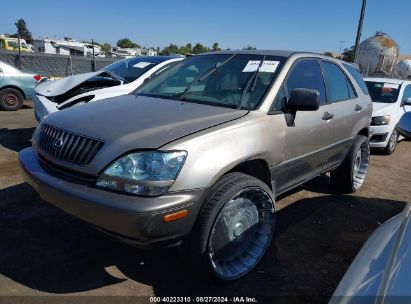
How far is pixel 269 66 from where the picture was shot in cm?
367

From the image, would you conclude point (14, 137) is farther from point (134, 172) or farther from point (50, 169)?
point (134, 172)

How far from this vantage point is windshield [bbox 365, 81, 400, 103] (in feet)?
28.1

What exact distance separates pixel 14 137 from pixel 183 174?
19.8 feet

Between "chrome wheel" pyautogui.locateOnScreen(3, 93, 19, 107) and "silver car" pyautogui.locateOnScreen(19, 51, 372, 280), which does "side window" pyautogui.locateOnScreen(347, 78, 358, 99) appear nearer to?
"silver car" pyautogui.locateOnScreen(19, 51, 372, 280)

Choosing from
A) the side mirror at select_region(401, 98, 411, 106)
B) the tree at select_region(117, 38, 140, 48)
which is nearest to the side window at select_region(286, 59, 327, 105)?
the side mirror at select_region(401, 98, 411, 106)

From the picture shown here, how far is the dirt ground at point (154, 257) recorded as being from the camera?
290cm

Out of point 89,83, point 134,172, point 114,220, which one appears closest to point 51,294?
point 114,220

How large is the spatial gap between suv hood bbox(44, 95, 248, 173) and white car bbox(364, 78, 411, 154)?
5555mm

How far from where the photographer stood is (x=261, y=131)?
3.15 metres

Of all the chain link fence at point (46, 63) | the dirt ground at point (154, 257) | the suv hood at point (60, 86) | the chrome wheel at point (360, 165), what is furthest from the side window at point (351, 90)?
the chain link fence at point (46, 63)

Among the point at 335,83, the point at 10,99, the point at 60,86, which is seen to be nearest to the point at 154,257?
the point at 335,83

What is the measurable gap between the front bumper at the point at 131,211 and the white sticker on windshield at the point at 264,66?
1551mm

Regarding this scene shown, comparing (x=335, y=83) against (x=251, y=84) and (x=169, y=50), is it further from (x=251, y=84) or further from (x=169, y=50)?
(x=169, y=50)

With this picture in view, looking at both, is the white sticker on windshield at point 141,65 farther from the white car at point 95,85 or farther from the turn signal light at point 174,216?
the turn signal light at point 174,216
